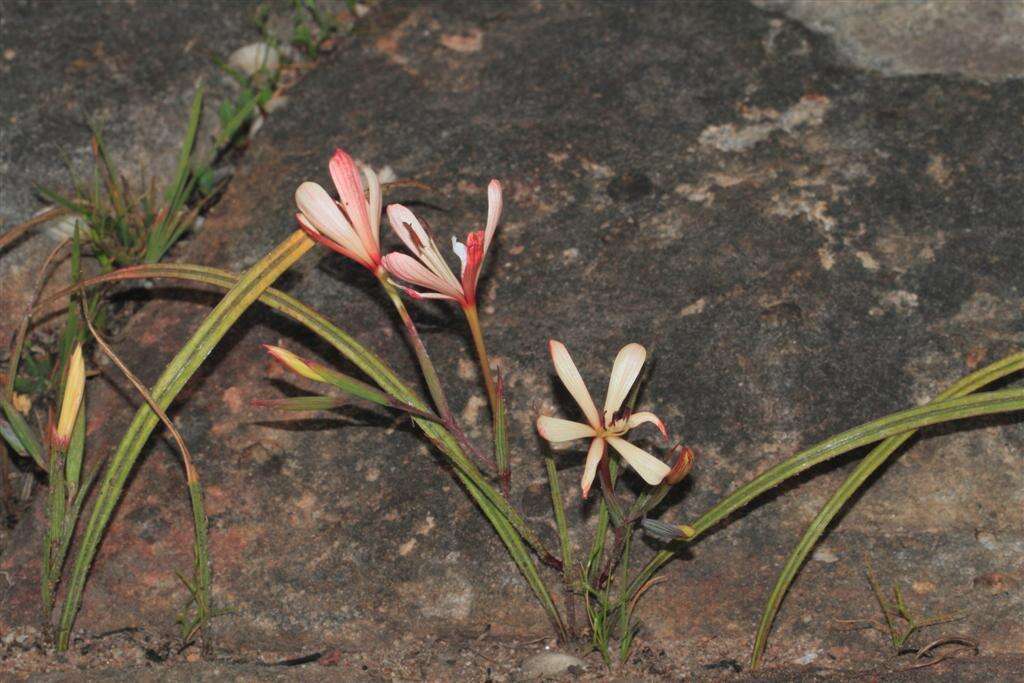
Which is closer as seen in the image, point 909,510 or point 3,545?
point 909,510

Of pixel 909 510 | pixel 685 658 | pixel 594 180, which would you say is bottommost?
pixel 685 658

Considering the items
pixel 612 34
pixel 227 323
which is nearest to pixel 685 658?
pixel 227 323

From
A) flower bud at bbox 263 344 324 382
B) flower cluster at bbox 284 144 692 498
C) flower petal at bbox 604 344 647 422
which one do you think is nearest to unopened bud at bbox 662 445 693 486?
flower cluster at bbox 284 144 692 498

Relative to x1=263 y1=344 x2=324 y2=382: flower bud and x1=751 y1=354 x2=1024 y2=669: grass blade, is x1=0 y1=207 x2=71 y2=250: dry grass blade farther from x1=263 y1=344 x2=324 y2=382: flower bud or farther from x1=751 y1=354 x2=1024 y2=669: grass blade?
x1=751 y1=354 x2=1024 y2=669: grass blade

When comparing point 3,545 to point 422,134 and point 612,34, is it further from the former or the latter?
point 612,34

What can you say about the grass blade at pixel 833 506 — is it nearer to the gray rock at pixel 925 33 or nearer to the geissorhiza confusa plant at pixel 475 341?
the geissorhiza confusa plant at pixel 475 341

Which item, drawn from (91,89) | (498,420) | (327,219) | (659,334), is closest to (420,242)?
(327,219)

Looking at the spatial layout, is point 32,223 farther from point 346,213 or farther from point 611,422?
point 611,422
